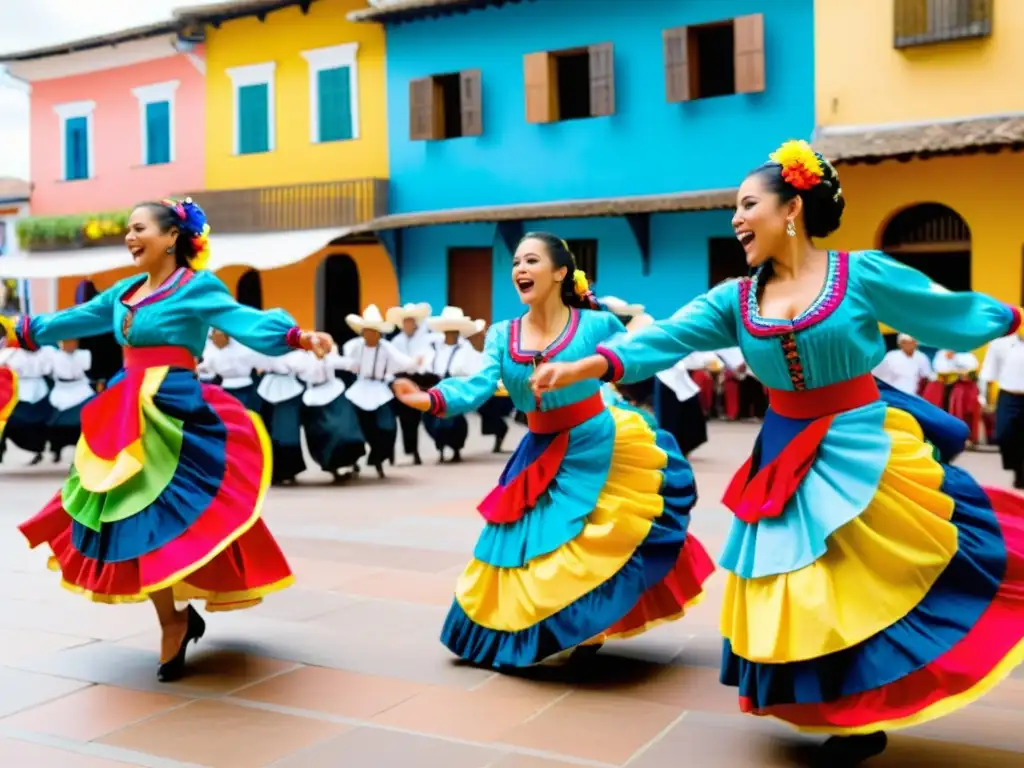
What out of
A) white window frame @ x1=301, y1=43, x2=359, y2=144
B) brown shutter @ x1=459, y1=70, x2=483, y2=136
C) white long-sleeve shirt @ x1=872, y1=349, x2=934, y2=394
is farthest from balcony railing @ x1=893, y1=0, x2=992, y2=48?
white window frame @ x1=301, y1=43, x2=359, y2=144

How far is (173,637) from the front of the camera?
4.45 m

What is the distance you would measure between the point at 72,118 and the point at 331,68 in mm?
6763

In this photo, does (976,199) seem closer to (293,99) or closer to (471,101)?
(471,101)

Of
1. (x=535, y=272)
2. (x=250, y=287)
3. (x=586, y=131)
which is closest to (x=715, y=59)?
(x=586, y=131)

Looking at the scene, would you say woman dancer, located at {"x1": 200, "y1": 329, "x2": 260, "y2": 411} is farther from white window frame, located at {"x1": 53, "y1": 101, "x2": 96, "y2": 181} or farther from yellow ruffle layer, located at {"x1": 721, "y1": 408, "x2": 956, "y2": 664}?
white window frame, located at {"x1": 53, "y1": 101, "x2": 96, "y2": 181}

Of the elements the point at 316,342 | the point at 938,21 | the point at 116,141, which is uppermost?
the point at 116,141

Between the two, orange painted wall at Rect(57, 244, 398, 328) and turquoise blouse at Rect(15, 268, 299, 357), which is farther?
orange painted wall at Rect(57, 244, 398, 328)

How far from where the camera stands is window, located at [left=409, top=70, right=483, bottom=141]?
63.1 feet

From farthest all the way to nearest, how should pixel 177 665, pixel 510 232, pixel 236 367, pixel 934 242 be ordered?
pixel 510 232, pixel 934 242, pixel 236 367, pixel 177 665

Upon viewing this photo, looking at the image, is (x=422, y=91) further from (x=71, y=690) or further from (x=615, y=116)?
(x=71, y=690)

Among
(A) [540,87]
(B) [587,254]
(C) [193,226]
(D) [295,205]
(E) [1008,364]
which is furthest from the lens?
(D) [295,205]

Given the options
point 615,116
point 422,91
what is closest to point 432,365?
point 615,116

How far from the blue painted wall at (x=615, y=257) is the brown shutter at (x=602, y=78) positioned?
5.48 ft

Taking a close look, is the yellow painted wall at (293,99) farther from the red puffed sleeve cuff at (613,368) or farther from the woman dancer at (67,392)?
the red puffed sleeve cuff at (613,368)
